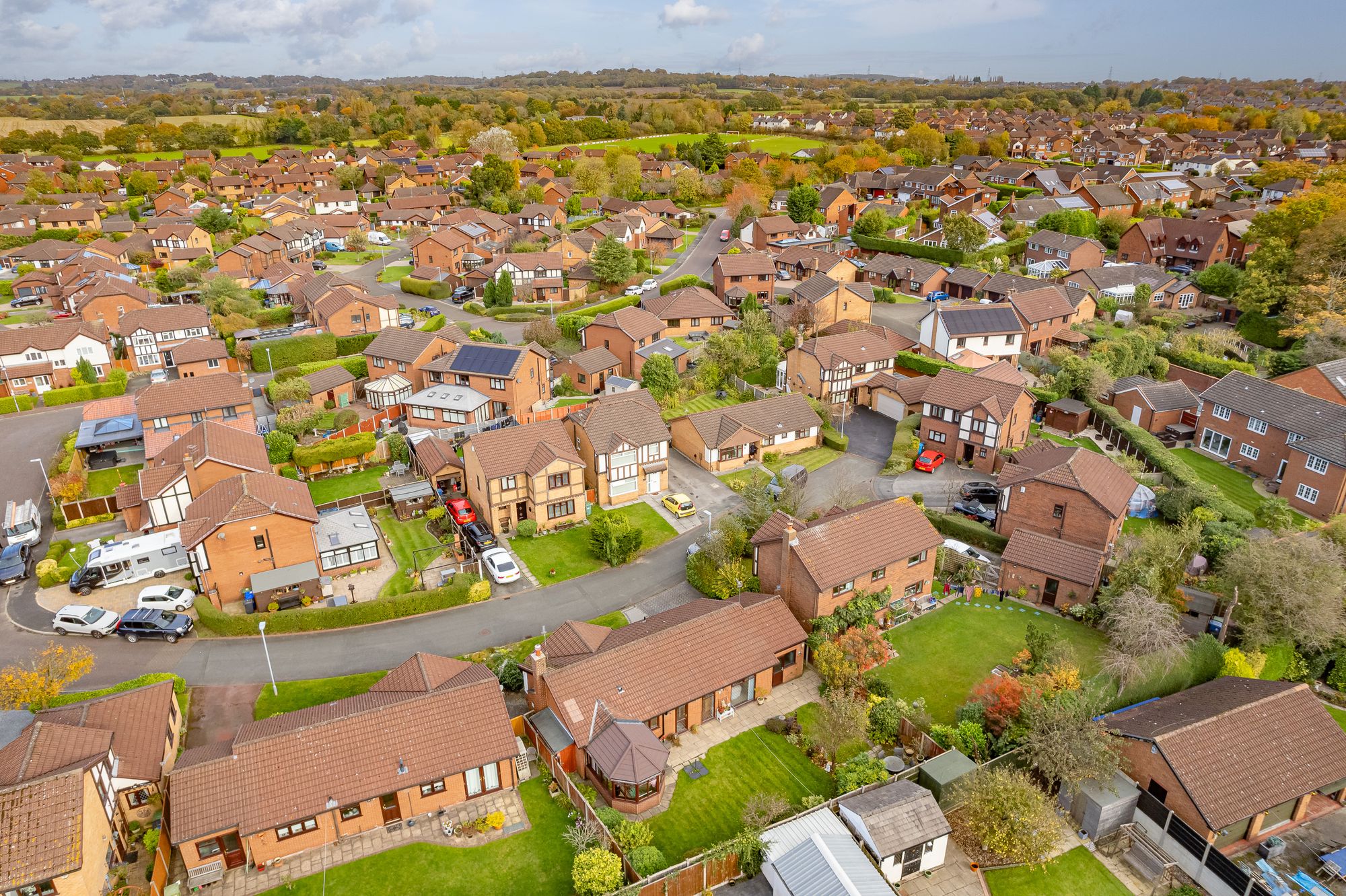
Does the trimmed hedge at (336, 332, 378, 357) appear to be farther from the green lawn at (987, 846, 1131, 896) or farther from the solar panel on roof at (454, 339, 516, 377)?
the green lawn at (987, 846, 1131, 896)

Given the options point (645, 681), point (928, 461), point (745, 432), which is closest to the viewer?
point (645, 681)

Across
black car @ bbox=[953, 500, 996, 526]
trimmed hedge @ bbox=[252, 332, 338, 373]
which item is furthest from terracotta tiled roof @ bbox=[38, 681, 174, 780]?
trimmed hedge @ bbox=[252, 332, 338, 373]

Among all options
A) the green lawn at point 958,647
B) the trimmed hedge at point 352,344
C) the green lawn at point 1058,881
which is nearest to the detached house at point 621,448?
the green lawn at point 958,647

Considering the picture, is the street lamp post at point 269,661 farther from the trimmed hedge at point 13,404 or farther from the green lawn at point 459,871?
the trimmed hedge at point 13,404

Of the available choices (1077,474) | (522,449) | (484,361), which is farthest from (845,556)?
(484,361)

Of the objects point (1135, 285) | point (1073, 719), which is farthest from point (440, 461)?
A: point (1135, 285)

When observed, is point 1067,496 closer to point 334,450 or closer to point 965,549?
point 965,549
